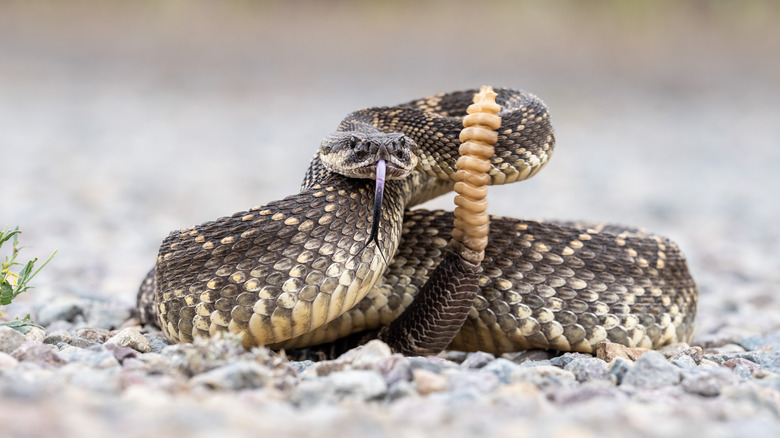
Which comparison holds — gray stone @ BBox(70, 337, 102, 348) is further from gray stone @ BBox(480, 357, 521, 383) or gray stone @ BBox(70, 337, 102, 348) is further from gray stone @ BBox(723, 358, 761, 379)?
gray stone @ BBox(723, 358, 761, 379)

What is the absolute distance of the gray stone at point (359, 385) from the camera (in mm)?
3277

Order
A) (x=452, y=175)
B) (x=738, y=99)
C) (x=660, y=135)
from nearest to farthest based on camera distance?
(x=452, y=175)
(x=660, y=135)
(x=738, y=99)

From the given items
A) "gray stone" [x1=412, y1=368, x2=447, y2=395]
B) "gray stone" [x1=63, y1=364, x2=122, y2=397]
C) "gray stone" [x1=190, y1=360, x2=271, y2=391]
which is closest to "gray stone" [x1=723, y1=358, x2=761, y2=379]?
"gray stone" [x1=412, y1=368, x2=447, y2=395]

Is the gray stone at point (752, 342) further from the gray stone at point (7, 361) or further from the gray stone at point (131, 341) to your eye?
the gray stone at point (7, 361)

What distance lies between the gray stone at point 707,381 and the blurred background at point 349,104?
4472 millimetres

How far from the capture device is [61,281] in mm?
7277

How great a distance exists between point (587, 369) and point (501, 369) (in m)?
0.50

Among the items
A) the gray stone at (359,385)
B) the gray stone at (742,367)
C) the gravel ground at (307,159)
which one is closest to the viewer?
the gravel ground at (307,159)

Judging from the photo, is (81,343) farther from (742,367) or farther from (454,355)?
(742,367)

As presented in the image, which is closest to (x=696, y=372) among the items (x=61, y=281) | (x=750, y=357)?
(x=750, y=357)

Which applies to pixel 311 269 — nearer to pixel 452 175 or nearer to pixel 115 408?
pixel 452 175

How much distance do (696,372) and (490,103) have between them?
174 centimetres

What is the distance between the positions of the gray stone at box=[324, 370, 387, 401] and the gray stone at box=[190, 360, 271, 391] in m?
0.29

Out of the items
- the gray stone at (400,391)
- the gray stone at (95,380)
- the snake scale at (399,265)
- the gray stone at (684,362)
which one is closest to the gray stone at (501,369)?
the gray stone at (400,391)
